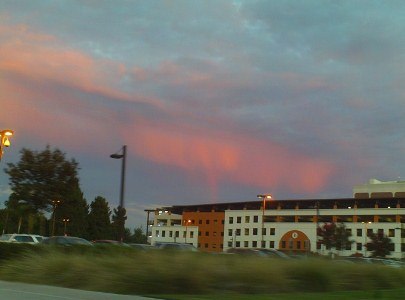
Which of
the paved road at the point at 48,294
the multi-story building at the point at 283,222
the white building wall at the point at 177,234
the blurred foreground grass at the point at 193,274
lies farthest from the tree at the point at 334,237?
the paved road at the point at 48,294

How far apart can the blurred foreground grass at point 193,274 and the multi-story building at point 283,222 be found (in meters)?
85.2

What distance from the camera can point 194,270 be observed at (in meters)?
15.3

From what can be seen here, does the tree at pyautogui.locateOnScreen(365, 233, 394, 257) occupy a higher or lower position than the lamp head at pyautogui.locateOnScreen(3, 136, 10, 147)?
lower

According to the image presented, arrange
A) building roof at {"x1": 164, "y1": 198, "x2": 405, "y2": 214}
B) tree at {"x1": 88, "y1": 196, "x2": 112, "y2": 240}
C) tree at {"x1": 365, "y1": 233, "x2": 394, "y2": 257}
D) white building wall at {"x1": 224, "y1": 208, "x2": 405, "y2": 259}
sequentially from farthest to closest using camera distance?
building roof at {"x1": 164, "y1": 198, "x2": 405, "y2": 214}
white building wall at {"x1": 224, "y1": 208, "x2": 405, "y2": 259}
tree at {"x1": 88, "y1": 196, "x2": 112, "y2": 240}
tree at {"x1": 365, "y1": 233, "x2": 394, "y2": 257}

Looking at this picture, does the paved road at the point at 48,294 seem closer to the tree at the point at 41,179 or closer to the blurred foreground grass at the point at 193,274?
the blurred foreground grass at the point at 193,274

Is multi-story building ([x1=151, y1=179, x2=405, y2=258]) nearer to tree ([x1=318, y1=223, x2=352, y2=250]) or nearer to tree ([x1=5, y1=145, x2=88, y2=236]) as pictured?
tree ([x1=318, y1=223, x2=352, y2=250])

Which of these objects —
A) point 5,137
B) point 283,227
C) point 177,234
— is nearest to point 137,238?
point 177,234

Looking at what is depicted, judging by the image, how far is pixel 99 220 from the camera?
96.9m

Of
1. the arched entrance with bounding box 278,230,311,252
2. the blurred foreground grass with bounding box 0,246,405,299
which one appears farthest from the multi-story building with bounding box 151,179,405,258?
the blurred foreground grass with bounding box 0,246,405,299

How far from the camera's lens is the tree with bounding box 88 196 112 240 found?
96312 millimetres

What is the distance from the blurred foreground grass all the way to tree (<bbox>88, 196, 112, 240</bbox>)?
7838cm

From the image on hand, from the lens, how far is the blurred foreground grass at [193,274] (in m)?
15.1

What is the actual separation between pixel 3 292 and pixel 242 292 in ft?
20.3

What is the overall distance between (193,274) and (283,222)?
359 feet
